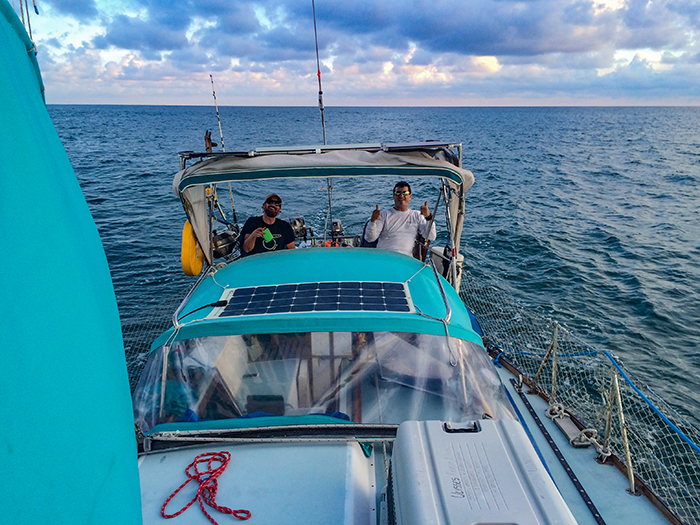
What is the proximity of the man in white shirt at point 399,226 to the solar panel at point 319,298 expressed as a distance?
91.7 inches

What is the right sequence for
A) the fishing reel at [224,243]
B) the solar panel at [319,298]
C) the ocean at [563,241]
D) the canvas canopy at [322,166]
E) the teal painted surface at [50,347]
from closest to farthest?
the teal painted surface at [50,347] < the solar panel at [319,298] < the canvas canopy at [322,166] < the fishing reel at [224,243] < the ocean at [563,241]

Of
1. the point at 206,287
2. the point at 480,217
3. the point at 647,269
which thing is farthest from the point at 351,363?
the point at 480,217

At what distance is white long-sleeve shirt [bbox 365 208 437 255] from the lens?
6.41 m

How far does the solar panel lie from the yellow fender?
2.27 m

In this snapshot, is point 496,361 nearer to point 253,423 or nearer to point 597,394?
point 253,423

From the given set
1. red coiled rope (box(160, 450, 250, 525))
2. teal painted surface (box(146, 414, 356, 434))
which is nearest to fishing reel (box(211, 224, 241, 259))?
teal painted surface (box(146, 414, 356, 434))

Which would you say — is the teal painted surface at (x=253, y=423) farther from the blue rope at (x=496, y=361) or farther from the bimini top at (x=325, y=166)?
the blue rope at (x=496, y=361)

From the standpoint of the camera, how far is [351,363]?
11.1 ft

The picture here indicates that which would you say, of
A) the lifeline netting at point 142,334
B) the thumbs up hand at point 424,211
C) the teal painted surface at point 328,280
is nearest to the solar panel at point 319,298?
the teal painted surface at point 328,280

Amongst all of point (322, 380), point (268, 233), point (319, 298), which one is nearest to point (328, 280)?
point (319, 298)

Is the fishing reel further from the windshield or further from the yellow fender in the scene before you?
the windshield

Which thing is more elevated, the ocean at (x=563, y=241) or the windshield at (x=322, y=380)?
the windshield at (x=322, y=380)

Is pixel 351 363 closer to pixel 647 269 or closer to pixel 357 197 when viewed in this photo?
pixel 647 269

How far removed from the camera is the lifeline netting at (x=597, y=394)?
18.7ft
